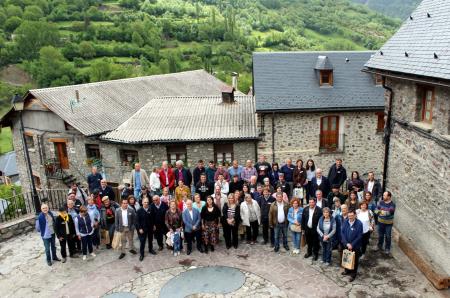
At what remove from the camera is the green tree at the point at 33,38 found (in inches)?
2835

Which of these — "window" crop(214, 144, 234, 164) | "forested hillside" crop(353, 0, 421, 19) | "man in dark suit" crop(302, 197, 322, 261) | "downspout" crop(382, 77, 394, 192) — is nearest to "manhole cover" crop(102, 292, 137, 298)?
"man in dark suit" crop(302, 197, 322, 261)

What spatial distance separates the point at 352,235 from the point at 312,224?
105cm

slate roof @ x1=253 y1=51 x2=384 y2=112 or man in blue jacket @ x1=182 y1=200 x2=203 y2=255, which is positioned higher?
slate roof @ x1=253 y1=51 x2=384 y2=112

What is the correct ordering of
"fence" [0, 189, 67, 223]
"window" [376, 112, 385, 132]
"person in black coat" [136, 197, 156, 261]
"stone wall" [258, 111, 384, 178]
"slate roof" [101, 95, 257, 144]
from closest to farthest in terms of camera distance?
"person in black coat" [136, 197, 156, 261]
"fence" [0, 189, 67, 223]
"stone wall" [258, 111, 384, 178]
"window" [376, 112, 385, 132]
"slate roof" [101, 95, 257, 144]

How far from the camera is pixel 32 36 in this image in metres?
72.2

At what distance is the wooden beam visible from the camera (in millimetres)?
8758

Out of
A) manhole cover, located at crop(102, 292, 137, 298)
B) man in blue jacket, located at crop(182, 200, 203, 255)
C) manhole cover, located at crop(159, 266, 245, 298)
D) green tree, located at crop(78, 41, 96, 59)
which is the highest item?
green tree, located at crop(78, 41, 96, 59)

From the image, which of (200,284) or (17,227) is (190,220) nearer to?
(200,284)

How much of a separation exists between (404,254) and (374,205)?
1534mm

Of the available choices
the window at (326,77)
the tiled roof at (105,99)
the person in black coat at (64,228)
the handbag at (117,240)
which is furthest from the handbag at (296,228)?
the tiled roof at (105,99)

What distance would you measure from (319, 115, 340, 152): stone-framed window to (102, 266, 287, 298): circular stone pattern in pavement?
907 cm

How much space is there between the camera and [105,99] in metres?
22.7

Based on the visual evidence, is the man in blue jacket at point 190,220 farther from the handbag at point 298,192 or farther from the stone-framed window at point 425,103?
the stone-framed window at point 425,103

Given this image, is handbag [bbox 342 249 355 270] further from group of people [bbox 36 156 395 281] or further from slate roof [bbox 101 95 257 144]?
slate roof [bbox 101 95 257 144]
